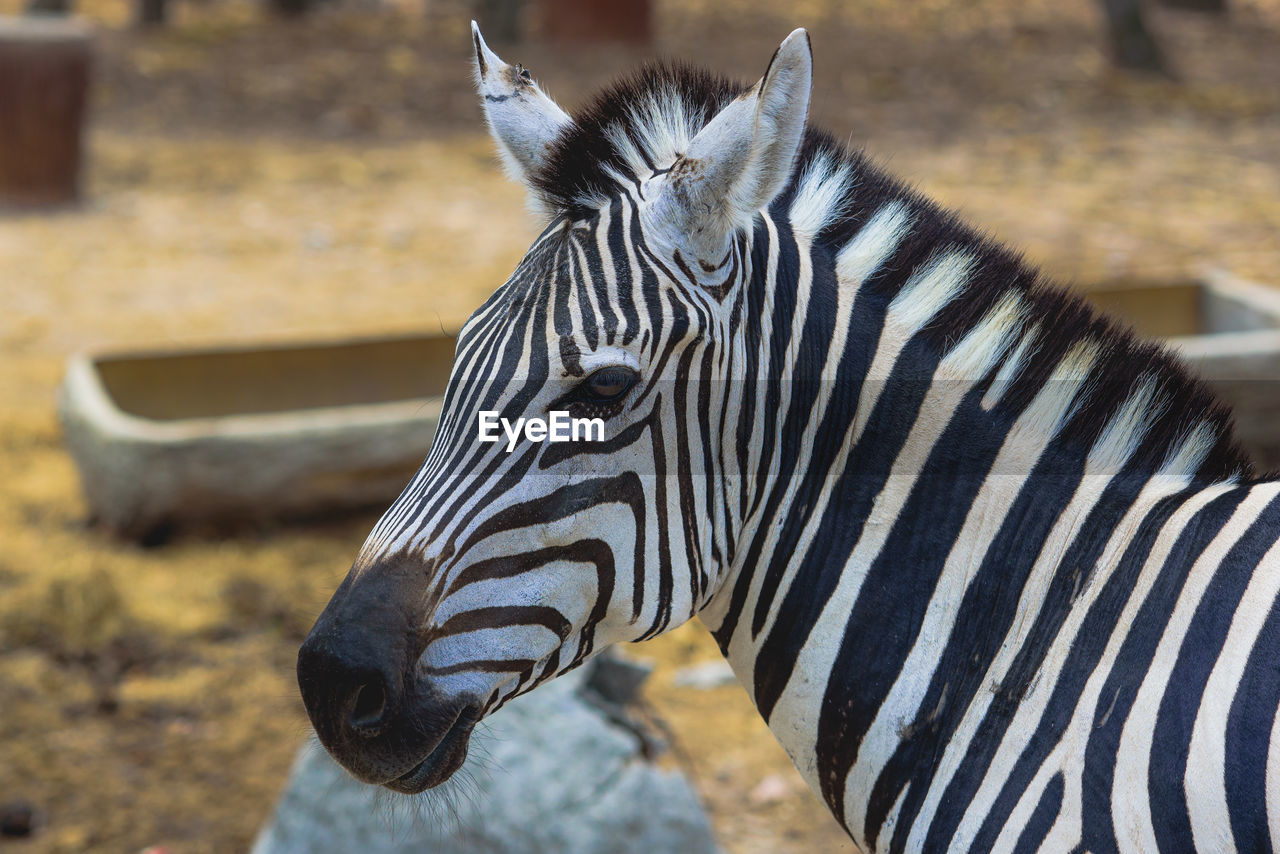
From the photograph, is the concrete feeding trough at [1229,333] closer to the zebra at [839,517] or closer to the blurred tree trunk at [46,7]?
the zebra at [839,517]

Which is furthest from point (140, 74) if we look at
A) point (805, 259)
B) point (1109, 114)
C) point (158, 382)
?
point (805, 259)

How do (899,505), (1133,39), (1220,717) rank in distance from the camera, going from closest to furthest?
(1220,717), (899,505), (1133,39)

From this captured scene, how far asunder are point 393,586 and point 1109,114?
41.6 ft

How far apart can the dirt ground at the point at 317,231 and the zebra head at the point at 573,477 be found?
1012 millimetres

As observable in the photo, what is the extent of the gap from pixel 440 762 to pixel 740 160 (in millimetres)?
974

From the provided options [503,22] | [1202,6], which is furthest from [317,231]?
[1202,6]

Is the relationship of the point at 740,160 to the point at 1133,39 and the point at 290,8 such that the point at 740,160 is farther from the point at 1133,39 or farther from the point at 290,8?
the point at 290,8

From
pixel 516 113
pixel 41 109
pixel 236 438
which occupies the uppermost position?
pixel 516 113

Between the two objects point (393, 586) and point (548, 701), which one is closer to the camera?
point (393, 586)

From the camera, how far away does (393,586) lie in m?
1.62

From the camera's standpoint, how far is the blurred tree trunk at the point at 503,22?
15211 millimetres

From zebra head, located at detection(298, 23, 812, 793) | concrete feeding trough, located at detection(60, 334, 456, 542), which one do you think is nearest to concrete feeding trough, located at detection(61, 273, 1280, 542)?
concrete feeding trough, located at detection(60, 334, 456, 542)

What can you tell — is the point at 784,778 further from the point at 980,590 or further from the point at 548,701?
the point at 980,590

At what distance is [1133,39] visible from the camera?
13945mm
